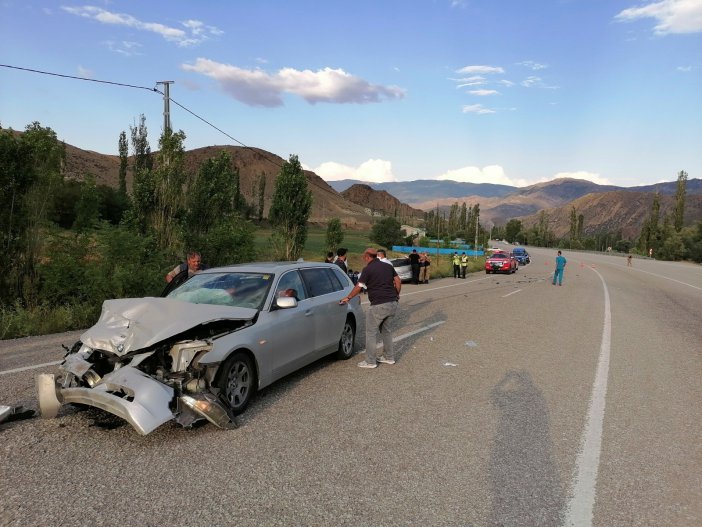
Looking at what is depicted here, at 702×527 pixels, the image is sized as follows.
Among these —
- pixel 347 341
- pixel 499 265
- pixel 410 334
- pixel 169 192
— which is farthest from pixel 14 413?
pixel 499 265

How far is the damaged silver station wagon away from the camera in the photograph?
178 inches

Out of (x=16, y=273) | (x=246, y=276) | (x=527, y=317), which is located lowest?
(x=527, y=317)

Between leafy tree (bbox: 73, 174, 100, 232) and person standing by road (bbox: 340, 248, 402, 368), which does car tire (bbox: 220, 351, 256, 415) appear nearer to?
person standing by road (bbox: 340, 248, 402, 368)

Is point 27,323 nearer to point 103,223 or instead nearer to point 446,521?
point 103,223

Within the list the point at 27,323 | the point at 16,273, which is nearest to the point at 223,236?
the point at 16,273

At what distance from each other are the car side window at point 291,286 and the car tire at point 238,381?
1.10 meters

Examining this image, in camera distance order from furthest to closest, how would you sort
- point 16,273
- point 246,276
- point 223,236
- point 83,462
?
point 223,236, point 16,273, point 246,276, point 83,462

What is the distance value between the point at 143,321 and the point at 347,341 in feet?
11.8

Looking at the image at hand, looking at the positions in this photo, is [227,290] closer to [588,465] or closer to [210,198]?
[588,465]

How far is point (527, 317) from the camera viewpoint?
13195 millimetres

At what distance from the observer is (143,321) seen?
5.06 metres

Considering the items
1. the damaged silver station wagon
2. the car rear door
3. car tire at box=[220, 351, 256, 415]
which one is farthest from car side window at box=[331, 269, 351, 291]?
car tire at box=[220, 351, 256, 415]

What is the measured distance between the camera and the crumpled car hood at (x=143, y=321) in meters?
4.88

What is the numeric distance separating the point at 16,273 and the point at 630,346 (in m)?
12.5
